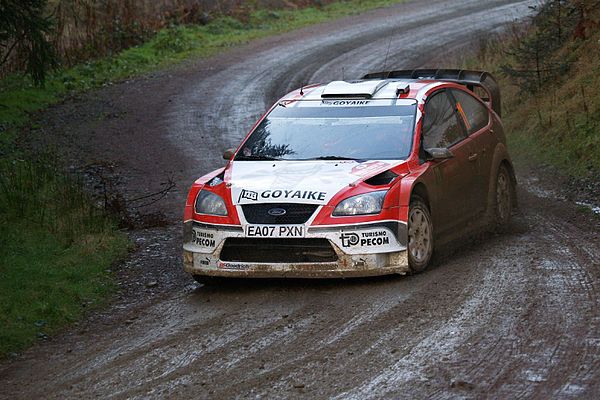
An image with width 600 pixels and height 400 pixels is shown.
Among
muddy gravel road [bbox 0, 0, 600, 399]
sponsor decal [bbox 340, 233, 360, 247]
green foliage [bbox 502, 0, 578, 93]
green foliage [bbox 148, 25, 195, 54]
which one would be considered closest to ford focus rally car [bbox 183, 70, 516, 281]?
sponsor decal [bbox 340, 233, 360, 247]

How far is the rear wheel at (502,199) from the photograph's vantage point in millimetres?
11086

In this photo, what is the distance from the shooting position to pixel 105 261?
34.8 ft

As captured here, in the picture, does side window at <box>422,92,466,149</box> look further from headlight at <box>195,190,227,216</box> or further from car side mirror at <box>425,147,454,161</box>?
headlight at <box>195,190,227,216</box>

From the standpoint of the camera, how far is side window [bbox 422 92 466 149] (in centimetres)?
1009

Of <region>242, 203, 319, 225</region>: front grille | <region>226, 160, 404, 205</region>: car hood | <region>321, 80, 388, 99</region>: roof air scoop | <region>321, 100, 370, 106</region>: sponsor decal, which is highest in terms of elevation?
<region>321, 80, 388, 99</region>: roof air scoop

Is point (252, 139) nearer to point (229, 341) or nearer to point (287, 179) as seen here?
point (287, 179)

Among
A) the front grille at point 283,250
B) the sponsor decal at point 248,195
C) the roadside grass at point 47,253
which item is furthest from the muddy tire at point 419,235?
the roadside grass at point 47,253

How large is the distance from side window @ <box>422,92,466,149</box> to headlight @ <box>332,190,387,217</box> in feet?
3.82

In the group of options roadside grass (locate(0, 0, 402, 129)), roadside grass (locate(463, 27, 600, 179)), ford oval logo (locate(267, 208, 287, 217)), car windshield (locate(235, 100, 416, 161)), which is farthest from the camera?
roadside grass (locate(0, 0, 402, 129))

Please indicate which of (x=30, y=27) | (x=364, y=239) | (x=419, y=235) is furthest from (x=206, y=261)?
(x=30, y=27)

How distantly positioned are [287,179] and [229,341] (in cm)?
216

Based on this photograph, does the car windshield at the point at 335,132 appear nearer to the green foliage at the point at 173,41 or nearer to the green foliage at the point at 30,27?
the green foliage at the point at 30,27

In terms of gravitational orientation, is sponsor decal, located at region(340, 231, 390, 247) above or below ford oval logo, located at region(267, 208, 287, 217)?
below

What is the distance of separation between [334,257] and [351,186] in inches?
24.8
